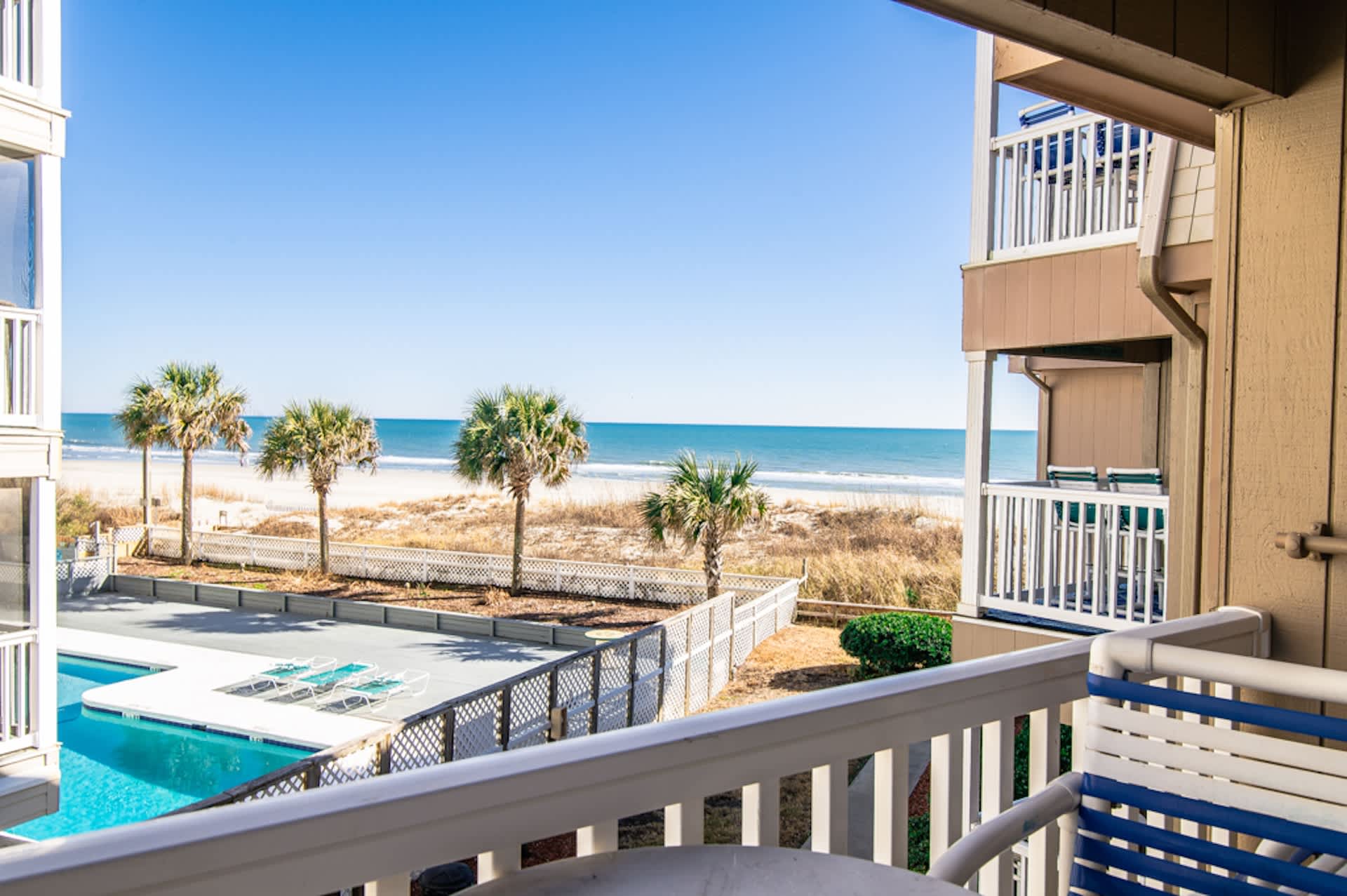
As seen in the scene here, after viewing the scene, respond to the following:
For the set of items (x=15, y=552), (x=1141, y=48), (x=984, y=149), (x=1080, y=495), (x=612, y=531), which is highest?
(x=984, y=149)

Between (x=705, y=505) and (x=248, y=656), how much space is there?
633 centimetres

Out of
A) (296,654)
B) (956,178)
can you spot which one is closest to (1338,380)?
(296,654)

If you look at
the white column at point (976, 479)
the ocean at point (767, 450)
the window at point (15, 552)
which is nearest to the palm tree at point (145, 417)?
the window at point (15, 552)

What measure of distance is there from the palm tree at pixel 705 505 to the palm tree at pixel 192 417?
988cm

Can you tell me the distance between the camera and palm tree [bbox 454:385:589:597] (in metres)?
13.6

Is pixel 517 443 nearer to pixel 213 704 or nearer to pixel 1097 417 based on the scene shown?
pixel 213 704

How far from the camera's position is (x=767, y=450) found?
3722 centimetres

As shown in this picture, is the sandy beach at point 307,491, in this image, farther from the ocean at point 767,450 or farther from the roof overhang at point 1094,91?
the roof overhang at point 1094,91

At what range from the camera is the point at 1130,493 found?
4777 mm

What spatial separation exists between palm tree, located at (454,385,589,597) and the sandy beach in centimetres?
1599

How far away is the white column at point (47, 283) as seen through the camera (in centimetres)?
500

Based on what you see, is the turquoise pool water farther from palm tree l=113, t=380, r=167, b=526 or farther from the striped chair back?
palm tree l=113, t=380, r=167, b=526

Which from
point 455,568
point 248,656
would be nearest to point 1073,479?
point 248,656

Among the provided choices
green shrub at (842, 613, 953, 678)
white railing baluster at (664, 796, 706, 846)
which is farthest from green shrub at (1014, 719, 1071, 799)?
white railing baluster at (664, 796, 706, 846)
